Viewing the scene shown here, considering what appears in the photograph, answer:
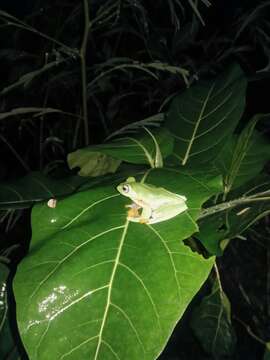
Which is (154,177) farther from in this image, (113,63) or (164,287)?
(113,63)

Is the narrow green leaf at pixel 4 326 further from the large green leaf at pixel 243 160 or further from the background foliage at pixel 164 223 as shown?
the large green leaf at pixel 243 160

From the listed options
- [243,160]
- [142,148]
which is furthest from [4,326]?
[243,160]

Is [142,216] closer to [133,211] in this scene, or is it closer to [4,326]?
[133,211]

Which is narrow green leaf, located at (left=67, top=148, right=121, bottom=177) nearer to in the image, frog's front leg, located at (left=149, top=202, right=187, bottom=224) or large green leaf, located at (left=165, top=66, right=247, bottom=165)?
large green leaf, located at (left=165, top=66, right=247, bottom=165)

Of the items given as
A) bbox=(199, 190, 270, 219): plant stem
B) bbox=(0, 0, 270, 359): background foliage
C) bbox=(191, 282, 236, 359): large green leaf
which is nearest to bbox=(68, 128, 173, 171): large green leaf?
bbox=(0, 0, 270, 359): background foliage

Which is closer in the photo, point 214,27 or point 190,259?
point 190,259

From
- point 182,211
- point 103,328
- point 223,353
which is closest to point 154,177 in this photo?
point 182,211
